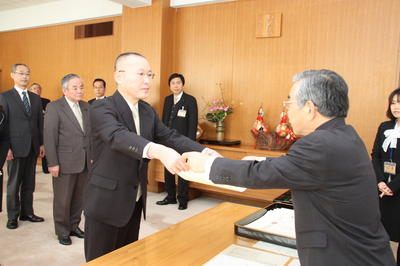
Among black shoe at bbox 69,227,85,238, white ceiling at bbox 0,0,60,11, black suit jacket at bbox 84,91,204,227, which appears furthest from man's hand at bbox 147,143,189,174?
white ceiling at bbox 0,0,60,11

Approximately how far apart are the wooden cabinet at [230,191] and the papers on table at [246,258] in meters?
3.11

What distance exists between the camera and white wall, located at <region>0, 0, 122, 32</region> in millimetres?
7193

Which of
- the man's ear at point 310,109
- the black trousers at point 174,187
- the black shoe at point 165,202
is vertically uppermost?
the man's ear at point 310,109

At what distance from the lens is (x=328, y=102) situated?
1254mm

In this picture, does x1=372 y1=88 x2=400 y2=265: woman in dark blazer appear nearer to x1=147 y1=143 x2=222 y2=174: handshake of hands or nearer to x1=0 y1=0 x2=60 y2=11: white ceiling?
x1=147 y1=143 x2=222 y2=174: handshake of hands

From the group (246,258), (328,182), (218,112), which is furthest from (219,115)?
(328,182)

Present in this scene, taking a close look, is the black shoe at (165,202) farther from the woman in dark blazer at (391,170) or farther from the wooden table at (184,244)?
the wooden table at (184,244)

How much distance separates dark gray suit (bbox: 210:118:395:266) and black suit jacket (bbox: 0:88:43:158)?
355 cm

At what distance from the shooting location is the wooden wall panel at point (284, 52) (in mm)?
4668

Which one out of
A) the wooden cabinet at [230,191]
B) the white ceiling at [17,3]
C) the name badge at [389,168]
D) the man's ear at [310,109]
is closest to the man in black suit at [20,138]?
the wooden cabinet at [230,191]

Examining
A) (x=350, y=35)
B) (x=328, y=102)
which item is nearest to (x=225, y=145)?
(x=350, y=35)

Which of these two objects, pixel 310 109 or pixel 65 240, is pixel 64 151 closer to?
pixel 65 240

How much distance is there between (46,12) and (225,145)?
5594 mm

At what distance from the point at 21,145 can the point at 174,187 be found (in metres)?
2.19
